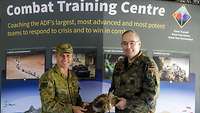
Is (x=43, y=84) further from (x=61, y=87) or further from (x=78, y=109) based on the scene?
(x=78, y=109)

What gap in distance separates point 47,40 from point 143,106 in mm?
1805

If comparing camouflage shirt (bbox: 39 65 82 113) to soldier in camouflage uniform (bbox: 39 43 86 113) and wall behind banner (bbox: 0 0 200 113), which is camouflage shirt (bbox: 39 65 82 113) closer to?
soldier in camouflage uniform (bbox: 39 43 86 113)

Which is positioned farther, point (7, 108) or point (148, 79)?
point (7, 108)

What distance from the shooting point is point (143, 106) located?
7566 millimetres

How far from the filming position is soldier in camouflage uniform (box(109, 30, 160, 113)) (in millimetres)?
7578

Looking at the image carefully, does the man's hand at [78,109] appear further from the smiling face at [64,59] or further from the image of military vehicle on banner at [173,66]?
the image of military vehicle on banner at [173,66]

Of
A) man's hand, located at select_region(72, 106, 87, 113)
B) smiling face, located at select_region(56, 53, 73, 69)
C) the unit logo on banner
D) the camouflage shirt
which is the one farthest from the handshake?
the unit logo on banner

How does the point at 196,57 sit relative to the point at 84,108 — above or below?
above

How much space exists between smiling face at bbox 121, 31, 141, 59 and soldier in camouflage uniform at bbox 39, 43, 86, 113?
30.6 inches

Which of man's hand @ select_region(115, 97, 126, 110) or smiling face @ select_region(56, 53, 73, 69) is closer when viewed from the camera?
man's hand @ select_region(115, 97, 126, 110)

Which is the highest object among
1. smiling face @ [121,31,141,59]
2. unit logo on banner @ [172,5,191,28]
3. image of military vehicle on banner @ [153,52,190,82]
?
unit logo on banner @ [172,5,191,28]

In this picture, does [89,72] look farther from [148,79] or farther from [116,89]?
[148,79]

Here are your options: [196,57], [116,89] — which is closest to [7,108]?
[116,89]

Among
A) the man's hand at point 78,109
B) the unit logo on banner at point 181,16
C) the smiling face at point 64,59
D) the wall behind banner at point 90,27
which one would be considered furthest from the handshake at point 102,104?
the unit logo on banner at point 181,16
